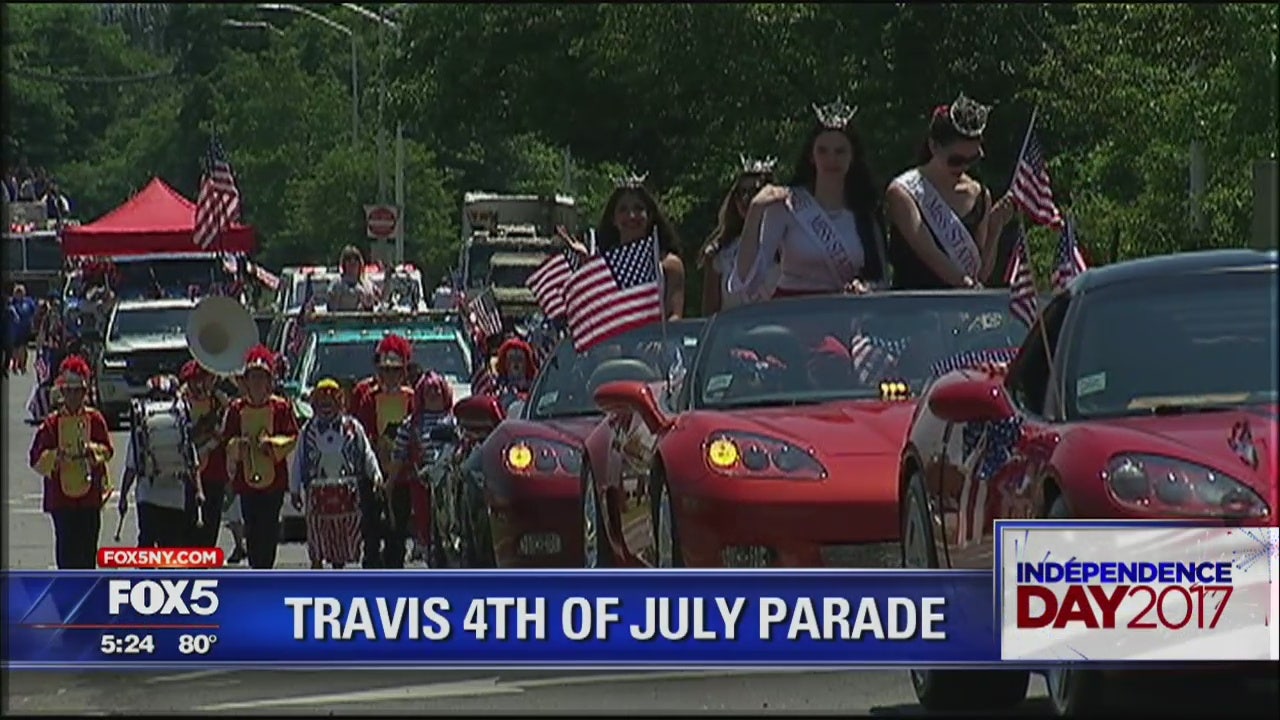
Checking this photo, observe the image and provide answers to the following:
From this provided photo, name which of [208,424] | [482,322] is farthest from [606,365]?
[482,322]

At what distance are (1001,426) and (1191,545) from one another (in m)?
1.16

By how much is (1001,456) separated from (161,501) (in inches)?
240

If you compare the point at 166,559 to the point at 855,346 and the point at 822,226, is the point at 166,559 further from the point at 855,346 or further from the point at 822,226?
the point at 822,226

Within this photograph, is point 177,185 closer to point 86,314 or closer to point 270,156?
point 270,156

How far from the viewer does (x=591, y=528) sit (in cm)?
1185

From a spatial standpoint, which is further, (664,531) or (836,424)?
(664,531)

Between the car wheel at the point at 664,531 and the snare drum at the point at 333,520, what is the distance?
356 cm

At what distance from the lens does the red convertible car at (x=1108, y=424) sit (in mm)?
7730

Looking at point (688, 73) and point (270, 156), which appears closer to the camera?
point (688, 73)

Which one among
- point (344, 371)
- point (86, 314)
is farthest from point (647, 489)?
point (86, 314)

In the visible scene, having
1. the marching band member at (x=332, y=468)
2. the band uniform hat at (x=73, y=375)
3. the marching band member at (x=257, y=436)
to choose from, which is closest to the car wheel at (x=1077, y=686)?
the marching band member at (x=257, y=436)

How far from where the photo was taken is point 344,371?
23.7 m

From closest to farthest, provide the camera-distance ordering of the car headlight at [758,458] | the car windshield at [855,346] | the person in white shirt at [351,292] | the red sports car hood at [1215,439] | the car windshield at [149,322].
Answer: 1. the red sports car hood at [1215,439]
2. the car headlight at [758,458]
3. the car windshield at [855,346]
4. the person in white shirt at [351,292]
5. the car windshield at [149,322]

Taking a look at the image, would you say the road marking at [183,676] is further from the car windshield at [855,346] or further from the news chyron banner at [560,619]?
the car windshield at [855,346]
